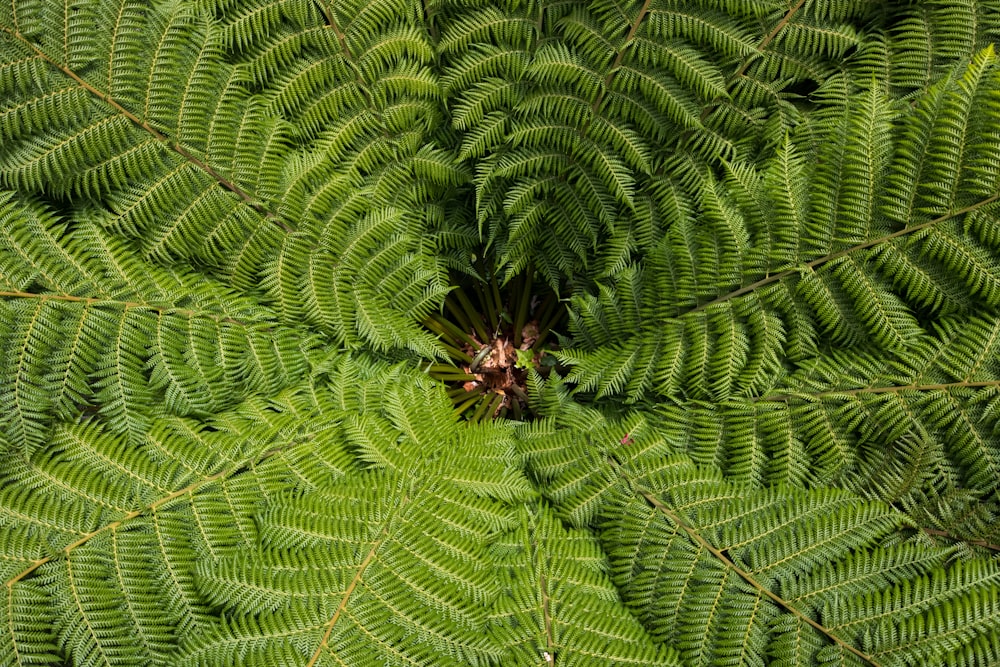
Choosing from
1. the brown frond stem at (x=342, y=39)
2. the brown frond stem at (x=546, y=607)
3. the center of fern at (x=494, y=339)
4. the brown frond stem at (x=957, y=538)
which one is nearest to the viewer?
the brown frond stem at (x=546, y=607)

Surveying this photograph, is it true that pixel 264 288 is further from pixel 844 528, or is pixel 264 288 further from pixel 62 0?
pixel 844 528

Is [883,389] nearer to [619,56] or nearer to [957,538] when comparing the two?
[957,538]

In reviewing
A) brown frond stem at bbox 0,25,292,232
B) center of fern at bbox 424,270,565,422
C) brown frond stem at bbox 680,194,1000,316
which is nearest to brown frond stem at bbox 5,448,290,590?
brown frond stem at bbox 0,25,292,232

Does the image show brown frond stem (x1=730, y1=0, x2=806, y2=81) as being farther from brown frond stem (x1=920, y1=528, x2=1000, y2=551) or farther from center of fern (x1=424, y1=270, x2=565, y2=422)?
brown frond stem (x1=920, y1=528, x2=1000, y2=551)

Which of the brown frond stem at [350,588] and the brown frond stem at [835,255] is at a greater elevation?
the brown frond stem at [835,255]

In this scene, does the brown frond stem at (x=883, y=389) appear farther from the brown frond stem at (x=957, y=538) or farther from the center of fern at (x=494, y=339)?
the center of fern at (x=494, y=339)

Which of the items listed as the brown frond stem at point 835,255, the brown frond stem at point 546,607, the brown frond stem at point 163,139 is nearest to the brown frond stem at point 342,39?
the brown frond stem at point 163,139
